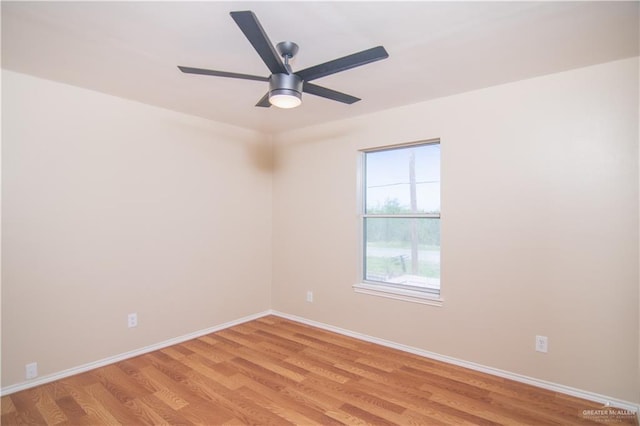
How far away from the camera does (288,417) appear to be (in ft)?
7.17

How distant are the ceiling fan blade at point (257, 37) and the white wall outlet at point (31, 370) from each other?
9.36 ft

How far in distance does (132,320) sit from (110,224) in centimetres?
93

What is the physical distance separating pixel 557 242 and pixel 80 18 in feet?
11.3

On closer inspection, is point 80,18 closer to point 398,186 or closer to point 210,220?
point 210,220

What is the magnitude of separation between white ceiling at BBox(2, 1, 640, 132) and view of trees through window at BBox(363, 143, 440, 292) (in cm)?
75

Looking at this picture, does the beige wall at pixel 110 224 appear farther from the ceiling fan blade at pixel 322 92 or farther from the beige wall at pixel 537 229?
the ceiling fan blade at pixel 322 92

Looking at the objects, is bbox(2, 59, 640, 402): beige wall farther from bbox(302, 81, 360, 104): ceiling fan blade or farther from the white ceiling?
bbox(302, 81, 360, 104): ceiling fan blade

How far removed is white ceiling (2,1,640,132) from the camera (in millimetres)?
1770

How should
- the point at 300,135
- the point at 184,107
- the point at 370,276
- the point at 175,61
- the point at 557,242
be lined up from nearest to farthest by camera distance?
1. the point at 175,61
2. the point at 557,242
3. the point at 184,107
4. the point at 370,276
5. the point at 300,135

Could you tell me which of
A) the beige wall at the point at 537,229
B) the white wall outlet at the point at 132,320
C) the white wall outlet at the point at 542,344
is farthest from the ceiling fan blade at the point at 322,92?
the white wall outlet at the point at 132,320

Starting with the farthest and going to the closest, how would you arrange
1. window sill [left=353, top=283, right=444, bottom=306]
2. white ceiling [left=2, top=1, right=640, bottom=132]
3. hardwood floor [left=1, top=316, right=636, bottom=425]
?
window sill [left=353, top=283, right=444, bottom=306], hardwood floor [left=1, top=316, right=636, bottom=425], white ceiling [left=2, top=1, right=640, bottom=132]

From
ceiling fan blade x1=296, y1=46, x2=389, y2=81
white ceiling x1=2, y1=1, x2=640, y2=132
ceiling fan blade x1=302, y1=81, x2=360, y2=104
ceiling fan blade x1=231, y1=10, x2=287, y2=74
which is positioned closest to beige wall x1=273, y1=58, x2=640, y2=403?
white ceiling x1=2, y1=1, x2=640, y2=132

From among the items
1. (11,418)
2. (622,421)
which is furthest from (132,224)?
(622,421)

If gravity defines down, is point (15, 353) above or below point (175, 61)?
below
